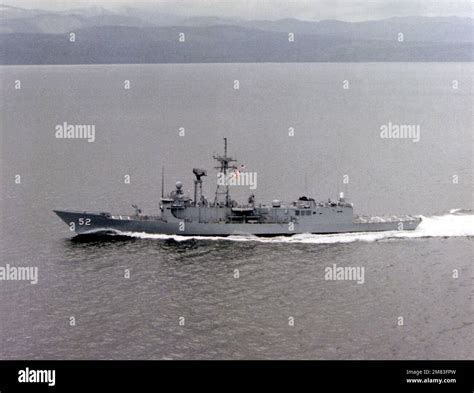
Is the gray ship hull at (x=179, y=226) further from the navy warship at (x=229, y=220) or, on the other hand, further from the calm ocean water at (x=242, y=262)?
the calm ocean water at (x=242, y=262)

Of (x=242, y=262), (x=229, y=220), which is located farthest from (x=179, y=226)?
(x=242, y=262)

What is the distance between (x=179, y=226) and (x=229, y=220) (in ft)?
16.6

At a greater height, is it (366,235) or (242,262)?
(366,235)

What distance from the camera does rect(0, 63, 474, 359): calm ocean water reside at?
141ft

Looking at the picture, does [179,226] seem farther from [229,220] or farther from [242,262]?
[242,262]

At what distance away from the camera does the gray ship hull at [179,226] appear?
214 ft

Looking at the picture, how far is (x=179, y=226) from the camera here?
65562mm

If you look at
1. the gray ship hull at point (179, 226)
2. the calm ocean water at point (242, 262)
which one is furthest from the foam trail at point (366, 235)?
the gray ship hull at point (179, 226)

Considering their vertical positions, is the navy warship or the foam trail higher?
the navy warship

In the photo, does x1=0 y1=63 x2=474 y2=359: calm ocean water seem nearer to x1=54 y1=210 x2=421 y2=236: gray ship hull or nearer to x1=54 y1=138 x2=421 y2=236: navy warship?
x1=54 y1=210 x2=421 y2=236: gray ship hull

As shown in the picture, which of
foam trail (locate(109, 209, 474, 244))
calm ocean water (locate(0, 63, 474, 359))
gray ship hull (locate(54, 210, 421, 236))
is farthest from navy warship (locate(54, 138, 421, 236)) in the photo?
calm ocean water (locate(0, 63, 474, 359))

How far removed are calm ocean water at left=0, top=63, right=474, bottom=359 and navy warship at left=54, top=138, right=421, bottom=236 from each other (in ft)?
4.42

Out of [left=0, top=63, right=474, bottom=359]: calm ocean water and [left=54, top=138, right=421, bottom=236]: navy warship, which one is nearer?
[left=0, top=63, right=474, bottom=359]: calm ocean water
